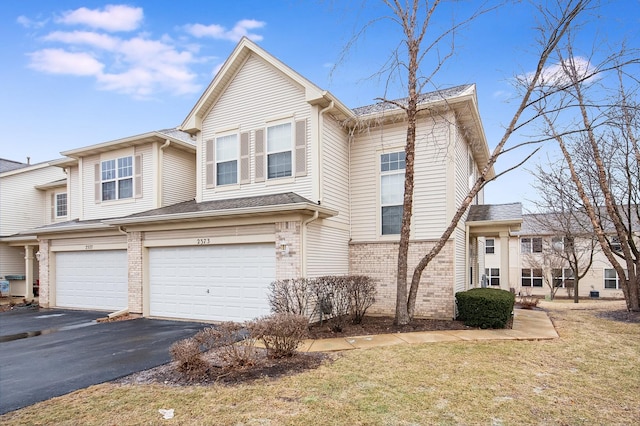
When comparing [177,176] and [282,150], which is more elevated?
[282,150]

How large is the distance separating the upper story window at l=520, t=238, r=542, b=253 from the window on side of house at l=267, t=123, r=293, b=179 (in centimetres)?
2778

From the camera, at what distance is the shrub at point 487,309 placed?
33.0ft

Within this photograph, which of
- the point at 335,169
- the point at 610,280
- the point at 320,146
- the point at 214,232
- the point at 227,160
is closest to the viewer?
the point at 320,146

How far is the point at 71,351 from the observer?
334 inches

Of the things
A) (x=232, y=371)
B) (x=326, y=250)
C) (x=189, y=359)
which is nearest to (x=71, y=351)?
(x=189, y=359)

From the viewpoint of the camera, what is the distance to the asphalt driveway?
242 inches

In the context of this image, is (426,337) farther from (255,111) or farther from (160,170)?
(160,170)

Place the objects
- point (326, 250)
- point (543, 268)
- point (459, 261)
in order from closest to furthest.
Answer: point (326, 250) < point (459, 261) < point (543, 268)

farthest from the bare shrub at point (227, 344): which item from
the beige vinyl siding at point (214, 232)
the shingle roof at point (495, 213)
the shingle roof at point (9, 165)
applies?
the shingle roof at point (9, 165)

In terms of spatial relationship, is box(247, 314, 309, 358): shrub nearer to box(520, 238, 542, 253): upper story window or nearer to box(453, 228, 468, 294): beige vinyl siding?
box(453, 228, 468, 294): beige vinyl siding

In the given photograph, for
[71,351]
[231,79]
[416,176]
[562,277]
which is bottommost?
[562,277]

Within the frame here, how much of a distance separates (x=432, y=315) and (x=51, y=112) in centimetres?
1663

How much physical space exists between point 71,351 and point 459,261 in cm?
1057

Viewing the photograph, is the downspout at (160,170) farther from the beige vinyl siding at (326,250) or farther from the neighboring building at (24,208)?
the neighboring building at (24,208)
